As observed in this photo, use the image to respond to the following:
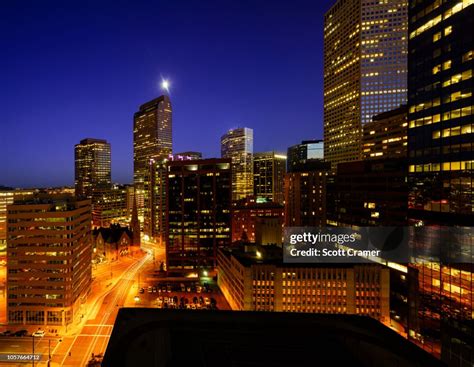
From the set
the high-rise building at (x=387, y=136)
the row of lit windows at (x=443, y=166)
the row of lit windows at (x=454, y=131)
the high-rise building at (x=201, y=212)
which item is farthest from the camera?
the high-rise building at (x=387, y=136)

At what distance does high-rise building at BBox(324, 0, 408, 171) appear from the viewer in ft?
512

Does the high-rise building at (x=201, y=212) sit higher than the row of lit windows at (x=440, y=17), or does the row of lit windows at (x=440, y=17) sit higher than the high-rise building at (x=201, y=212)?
the row of lit windows at (x=440, y=17)

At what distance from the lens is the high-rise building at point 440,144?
152 ft

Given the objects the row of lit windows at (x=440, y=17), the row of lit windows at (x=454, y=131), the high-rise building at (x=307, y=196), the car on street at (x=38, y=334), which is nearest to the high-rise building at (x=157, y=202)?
the high-rise building at (x=307, y=196)

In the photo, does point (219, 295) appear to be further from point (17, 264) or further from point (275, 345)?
point (275, 345)

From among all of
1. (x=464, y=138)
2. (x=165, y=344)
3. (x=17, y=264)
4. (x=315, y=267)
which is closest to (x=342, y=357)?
(x=165, y=344)

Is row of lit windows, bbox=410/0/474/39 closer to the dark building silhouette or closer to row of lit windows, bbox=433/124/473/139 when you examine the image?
row of lit windows, bbox=433/124/473/139

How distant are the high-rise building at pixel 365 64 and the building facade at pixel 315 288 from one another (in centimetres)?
10469

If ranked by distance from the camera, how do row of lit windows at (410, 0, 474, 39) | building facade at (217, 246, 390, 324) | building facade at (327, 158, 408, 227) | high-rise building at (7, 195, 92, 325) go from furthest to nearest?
building facade at (327, 158, 408, 227) → building facade at (217, 246, 390, 324) → high-rise building at (7, 195, 92, 325) → row of lit windows at (410, 0, 474, 39)

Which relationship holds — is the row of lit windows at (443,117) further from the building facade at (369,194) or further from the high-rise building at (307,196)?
the high-rise building at (307,196)

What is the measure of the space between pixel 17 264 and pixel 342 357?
7249 cm

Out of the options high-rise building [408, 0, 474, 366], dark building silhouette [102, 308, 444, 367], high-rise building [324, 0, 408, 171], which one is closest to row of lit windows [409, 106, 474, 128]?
high-rise building [408, 0, 474, 366]

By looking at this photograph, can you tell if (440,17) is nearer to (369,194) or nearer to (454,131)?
(454,131)

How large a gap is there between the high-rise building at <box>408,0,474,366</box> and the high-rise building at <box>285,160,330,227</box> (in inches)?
2916
